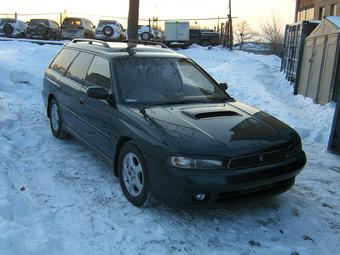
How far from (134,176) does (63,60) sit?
10.4 ft

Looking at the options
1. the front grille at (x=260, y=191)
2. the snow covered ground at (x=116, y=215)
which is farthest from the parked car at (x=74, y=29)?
the front grille at (x=260, y=191)

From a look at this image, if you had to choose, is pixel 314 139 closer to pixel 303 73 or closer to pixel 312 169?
pixel 312 169

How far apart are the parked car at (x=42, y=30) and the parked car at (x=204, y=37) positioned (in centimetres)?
1300

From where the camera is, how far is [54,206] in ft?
14.6

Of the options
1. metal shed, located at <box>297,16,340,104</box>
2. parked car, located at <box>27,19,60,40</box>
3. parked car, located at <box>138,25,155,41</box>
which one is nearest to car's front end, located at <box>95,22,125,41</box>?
parked car, located at <box>27,19,60,40</box>

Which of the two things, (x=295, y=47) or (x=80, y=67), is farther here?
(x=295, y=47)

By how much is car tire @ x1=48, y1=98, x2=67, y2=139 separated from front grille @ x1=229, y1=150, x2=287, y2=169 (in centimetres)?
349

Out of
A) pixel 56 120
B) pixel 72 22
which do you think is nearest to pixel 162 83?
pixel 56 120

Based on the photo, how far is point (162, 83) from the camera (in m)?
5.11

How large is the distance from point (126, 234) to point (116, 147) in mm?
1140

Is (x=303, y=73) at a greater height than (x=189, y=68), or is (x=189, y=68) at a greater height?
(x=189, y=68)

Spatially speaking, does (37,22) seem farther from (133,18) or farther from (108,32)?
(133,18)

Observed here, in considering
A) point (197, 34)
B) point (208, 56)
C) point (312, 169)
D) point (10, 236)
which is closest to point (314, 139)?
point (312, 169)

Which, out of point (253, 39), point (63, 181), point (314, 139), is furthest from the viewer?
point (253, 39)
